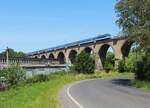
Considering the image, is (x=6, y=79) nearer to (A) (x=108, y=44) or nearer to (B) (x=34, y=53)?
(A) (x=108, y=44)

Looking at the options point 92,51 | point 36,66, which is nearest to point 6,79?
point 36,66

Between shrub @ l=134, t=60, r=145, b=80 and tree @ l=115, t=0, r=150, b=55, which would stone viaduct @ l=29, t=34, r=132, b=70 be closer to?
Answer: shrub @ l=134, t=60, r=145, b=80

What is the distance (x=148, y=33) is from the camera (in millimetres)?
46781

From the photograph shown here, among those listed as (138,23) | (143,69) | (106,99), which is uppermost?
(138,23)

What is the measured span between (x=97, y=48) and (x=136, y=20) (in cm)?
6867

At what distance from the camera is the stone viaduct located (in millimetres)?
108062

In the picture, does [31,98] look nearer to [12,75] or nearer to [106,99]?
[106,99]

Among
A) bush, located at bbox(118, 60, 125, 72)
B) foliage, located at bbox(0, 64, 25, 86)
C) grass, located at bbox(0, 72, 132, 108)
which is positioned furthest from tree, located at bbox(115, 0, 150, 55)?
bush, located at bbox(118, 60, 125, 72)

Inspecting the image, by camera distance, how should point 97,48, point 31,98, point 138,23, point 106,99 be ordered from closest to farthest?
point 106,99 → point 31,98 → point 138,23 → point 97,48

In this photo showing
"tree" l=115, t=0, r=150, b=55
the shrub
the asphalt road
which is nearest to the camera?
the asphalt road

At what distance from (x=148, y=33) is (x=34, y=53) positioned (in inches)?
5267

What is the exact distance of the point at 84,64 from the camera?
3730 inches

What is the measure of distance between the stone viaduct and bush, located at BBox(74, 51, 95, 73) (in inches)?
343

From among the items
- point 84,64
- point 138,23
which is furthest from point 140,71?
point 84,64
